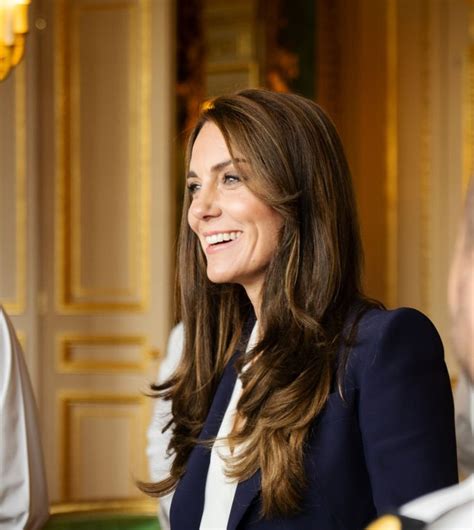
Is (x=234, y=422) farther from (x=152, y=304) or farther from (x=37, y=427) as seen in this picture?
(x=152, y=304)

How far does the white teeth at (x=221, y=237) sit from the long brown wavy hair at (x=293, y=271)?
92 mm

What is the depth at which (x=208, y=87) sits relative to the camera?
6.12 m

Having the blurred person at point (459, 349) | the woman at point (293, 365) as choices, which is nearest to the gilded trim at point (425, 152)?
the woman at point (293, 365)

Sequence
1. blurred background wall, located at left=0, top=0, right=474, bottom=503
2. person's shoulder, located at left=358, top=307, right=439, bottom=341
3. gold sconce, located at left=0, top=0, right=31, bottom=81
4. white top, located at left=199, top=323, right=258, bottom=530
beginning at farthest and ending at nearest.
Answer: blurred background wall, located at left=0, top=0, right=474, bottom=503
gold sconce, located at left=0, top=0, right=31, bottom=81
white top, located at left=199, top=323, right=258, bottom=530
person's shoulder, located at left=358, top=307, right=439, bottom=341

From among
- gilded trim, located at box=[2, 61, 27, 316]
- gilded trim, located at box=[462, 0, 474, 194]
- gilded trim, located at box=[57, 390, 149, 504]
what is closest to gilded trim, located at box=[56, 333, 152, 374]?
gilded trim, located at box=[57, 390, 149, 504]

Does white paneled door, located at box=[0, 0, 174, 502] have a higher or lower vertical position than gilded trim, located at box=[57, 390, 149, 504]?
higher

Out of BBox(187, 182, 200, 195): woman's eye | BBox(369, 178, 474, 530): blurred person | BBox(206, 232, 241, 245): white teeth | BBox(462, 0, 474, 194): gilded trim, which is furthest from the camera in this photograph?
BBox(462, 0, 474, 194): gilded trim

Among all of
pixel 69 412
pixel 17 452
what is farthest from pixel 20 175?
pixel 17 452

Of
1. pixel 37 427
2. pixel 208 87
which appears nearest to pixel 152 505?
pixel 37 427

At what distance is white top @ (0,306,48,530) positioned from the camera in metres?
1.90

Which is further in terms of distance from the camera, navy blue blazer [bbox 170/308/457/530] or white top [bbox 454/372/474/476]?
white top [bbox 454/372/474/476]

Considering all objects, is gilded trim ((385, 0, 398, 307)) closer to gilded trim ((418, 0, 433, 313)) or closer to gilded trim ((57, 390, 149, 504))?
gilded trim ((418, 0, 433, 313))

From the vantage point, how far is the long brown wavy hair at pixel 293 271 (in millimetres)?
1606

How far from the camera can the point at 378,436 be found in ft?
4.83
